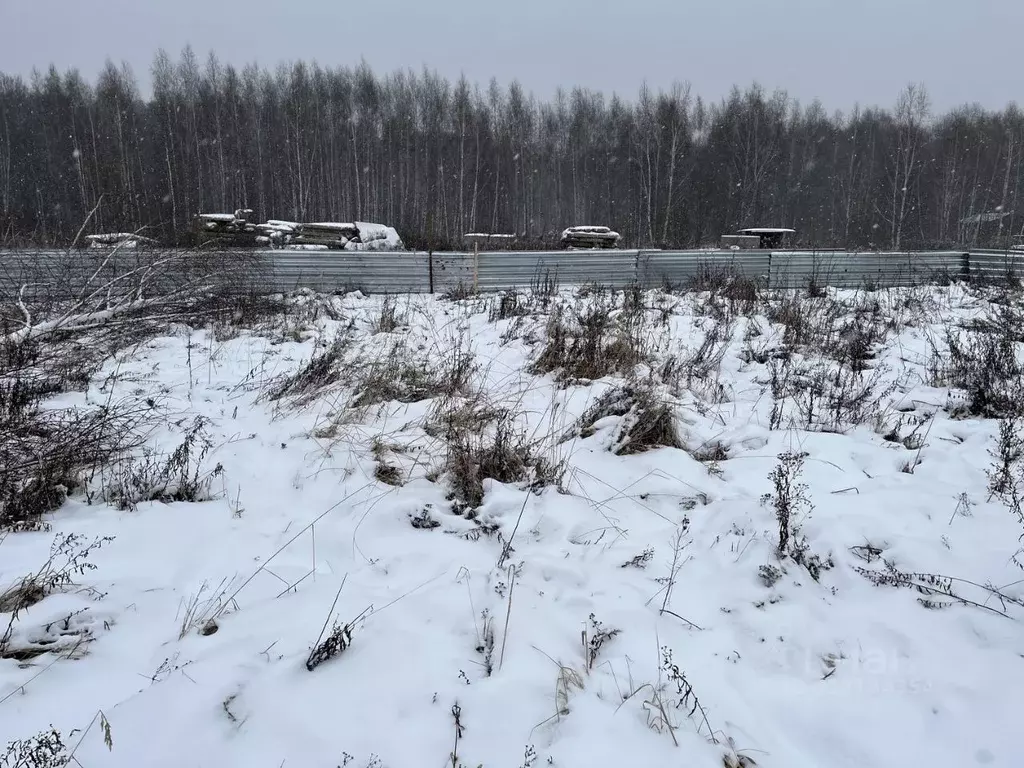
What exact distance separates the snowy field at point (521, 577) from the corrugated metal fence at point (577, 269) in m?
5.56

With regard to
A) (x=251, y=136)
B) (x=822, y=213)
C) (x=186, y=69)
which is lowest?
(x=822, y=213)

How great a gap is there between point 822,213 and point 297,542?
4750 cm

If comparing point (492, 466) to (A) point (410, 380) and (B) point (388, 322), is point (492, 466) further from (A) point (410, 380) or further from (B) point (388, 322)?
(B) point (388, 322)

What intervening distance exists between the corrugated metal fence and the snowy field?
556 cm

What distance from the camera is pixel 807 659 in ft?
6.55

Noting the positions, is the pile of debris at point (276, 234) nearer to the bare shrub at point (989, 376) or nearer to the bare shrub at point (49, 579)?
the bare shrub at point (49, 579)

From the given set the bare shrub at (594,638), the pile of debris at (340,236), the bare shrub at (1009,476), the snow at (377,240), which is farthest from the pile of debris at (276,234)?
the bare shrub at (1009,476)

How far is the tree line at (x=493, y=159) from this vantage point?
107ft

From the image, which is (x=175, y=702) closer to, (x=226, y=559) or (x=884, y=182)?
(x=226, y=559)

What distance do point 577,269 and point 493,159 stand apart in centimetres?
2966

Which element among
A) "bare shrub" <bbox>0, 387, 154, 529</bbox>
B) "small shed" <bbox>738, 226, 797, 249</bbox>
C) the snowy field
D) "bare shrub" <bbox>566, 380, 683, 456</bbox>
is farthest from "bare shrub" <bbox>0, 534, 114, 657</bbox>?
"small shed" <bbox>738, 226, 797, 249</bbox>

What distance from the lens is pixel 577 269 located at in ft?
35.7

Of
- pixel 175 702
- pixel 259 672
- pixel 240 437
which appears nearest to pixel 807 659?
pixel 259 672

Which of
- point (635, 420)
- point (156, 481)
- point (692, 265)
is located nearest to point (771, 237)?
point (692, 265)
